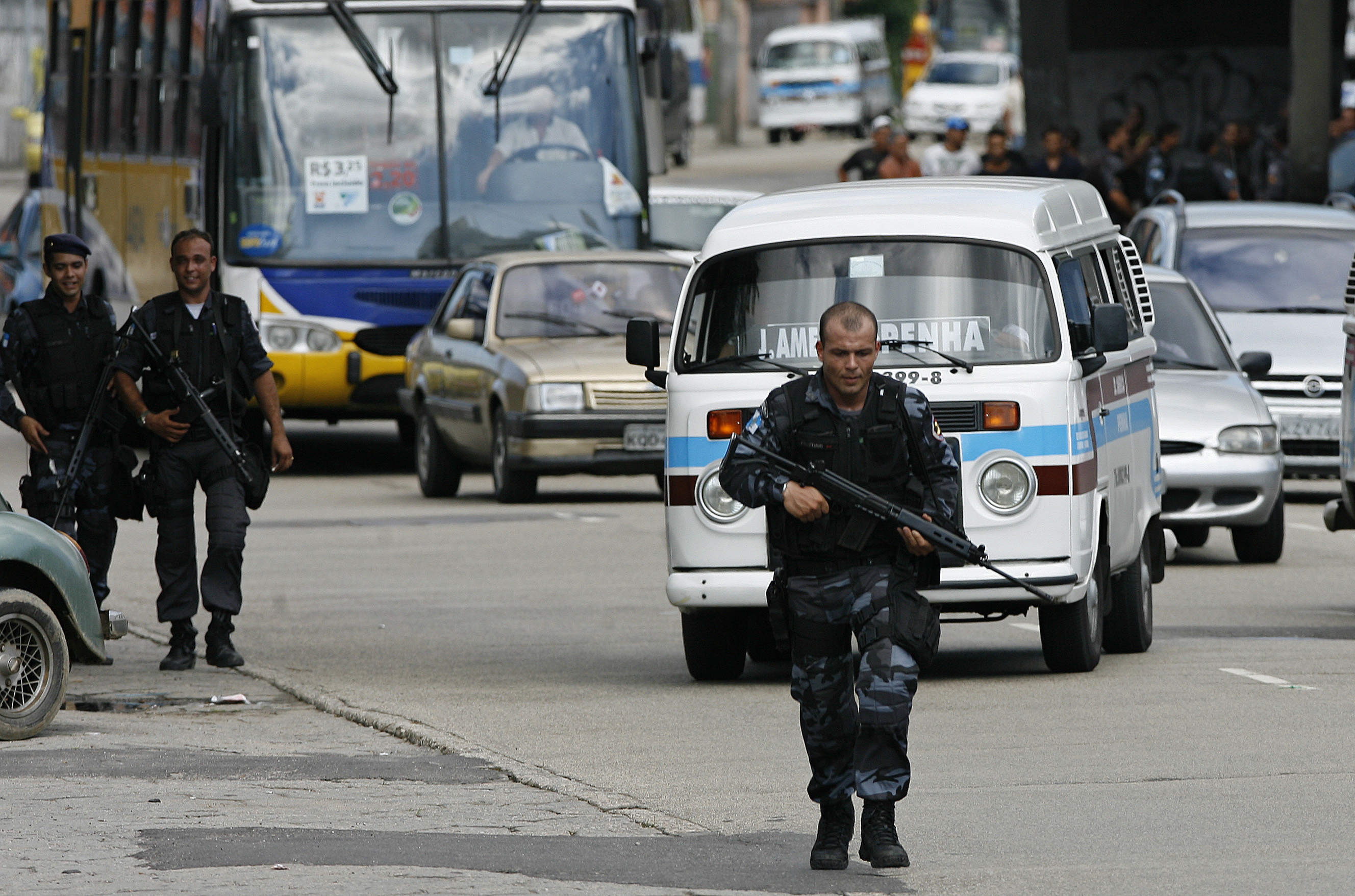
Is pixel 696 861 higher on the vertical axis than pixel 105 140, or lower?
lower

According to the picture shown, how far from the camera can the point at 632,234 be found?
2144 centimetres

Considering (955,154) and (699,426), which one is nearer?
(699,426)

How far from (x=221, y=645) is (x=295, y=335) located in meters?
9.37

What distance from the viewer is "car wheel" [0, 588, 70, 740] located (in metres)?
9.61

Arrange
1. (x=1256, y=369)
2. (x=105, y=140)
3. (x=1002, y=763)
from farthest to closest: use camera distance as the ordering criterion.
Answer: (x=105, y=140) < (x=1256, y=369) < (x=1002, y=763)

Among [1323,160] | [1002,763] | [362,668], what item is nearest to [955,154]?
[1323,160]

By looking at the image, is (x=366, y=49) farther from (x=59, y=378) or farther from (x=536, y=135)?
(x=59, y=378)

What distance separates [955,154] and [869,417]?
21.6m

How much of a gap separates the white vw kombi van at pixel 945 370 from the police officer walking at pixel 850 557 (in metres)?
2.97

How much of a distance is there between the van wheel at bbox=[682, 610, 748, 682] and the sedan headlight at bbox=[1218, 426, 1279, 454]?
16.0ft

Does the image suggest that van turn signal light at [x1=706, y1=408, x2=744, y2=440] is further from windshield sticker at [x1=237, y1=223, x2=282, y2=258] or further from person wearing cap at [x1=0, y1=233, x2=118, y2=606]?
windshield sticker at [x1=237, y1=223, x2=282, y2=258]

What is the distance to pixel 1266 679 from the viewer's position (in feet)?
35.2

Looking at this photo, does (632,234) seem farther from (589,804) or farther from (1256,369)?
(589,804)

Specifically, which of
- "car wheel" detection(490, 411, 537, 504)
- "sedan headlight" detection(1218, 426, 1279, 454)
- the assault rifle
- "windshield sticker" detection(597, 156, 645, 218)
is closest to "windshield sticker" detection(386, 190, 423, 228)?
"windshield sticker" detection(597, 156, 645, 218)
